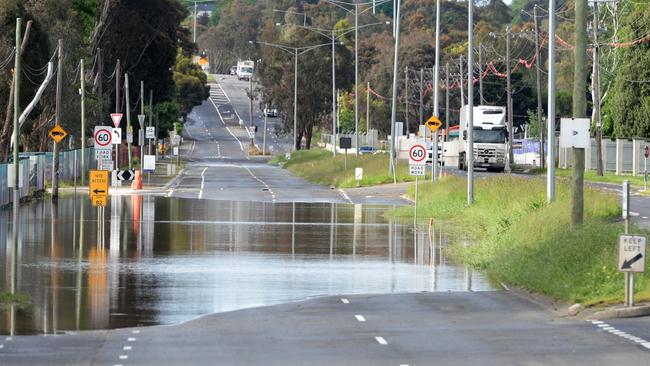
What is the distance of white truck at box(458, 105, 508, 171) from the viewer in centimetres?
8125

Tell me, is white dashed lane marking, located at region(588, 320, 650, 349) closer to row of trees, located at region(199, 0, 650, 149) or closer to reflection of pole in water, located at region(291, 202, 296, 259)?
reflection of pole in water, located at region(291, 202, 296, 259)

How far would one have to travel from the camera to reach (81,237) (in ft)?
112

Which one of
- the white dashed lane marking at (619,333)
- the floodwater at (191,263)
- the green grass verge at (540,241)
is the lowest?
the white dashed lane marking at (619,333)

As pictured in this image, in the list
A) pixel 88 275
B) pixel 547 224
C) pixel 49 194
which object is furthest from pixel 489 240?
pixel 49 194

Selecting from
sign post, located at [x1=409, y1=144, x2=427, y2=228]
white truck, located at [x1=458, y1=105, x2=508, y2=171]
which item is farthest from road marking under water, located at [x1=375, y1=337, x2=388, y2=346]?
white truck, located at [x1=458, y1=105, x2=508, y2=171]

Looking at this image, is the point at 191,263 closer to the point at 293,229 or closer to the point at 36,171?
the point at 293,229

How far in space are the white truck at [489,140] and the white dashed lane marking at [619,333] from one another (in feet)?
199

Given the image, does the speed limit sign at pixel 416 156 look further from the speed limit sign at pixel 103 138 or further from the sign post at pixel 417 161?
the speed limit sign at pixel 103 138

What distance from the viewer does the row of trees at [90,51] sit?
218ft

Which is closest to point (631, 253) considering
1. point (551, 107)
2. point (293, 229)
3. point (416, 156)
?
point (551, 107)

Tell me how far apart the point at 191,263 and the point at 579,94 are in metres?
8.56

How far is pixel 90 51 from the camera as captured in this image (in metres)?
89.9

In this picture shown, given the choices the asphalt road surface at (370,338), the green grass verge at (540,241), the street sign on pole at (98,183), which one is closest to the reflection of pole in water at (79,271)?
the street sign on pole at (98,183)

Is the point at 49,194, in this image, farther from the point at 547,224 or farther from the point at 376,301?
the point at 376,301
